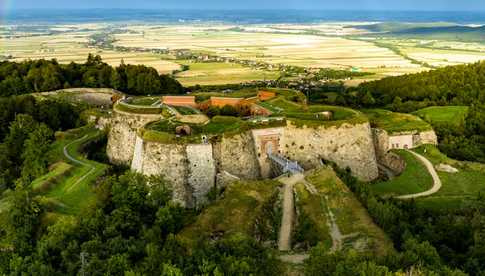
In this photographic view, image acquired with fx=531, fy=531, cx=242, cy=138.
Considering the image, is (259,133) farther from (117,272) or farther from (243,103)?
(117,272)

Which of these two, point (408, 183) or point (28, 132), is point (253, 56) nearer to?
point (28, 132)

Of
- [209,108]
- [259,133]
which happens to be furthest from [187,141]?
[209,108]

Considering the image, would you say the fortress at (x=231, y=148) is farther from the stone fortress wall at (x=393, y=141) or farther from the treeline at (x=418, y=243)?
the stone fortress wall at (x=393, y=141)

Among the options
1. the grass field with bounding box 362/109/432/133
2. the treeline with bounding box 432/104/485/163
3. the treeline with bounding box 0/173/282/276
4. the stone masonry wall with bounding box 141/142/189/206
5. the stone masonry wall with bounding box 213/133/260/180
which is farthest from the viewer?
the treeline with bounding box 432/104/485/163

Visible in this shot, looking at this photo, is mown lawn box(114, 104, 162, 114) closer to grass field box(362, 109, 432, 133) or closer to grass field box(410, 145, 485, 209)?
grass field box(362, 109, 432, 133)

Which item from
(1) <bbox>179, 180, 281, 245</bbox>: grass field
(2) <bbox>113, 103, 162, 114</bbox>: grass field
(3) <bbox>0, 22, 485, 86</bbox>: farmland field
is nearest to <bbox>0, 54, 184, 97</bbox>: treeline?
(3) <bbox>0, 22, 485, 86</bbox>: farmland field
